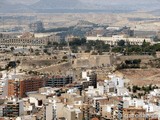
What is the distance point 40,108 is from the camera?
53.3 feet

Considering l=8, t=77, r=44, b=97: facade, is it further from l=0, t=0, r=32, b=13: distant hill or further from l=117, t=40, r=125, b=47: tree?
l=0, t=0, r=32, b=13: distant hill

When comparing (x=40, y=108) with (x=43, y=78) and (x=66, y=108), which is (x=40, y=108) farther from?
(x=43, y=78)

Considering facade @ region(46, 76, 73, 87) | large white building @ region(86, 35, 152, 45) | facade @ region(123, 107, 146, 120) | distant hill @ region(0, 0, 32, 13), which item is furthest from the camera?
distant hill @ region(0, 0, 32, 13)

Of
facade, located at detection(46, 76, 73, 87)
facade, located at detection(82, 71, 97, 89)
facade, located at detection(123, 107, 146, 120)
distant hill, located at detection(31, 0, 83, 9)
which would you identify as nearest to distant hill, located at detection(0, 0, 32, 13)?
distant hill, located at detection(31, 0, 83, 9)

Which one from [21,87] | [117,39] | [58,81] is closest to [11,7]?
[117,39]

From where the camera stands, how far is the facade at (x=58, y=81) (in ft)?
66.7

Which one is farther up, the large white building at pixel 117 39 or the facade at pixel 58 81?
the facade at pixel 58 81

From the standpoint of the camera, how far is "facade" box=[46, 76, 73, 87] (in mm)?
20344

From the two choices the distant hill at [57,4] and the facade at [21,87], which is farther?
the distant hill at [57,4]

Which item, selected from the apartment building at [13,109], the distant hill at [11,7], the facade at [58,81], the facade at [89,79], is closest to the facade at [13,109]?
the apartment building at [13,109]

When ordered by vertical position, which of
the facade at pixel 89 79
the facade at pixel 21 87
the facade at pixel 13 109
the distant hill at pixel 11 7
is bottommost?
the distant hill at pixel 11 7

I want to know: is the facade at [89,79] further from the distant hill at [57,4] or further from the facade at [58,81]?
the distant hill at [57,4]

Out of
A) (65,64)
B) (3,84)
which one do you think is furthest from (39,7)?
(3,84)

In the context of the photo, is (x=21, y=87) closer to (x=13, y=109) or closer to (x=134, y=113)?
(x=13, y=109)
